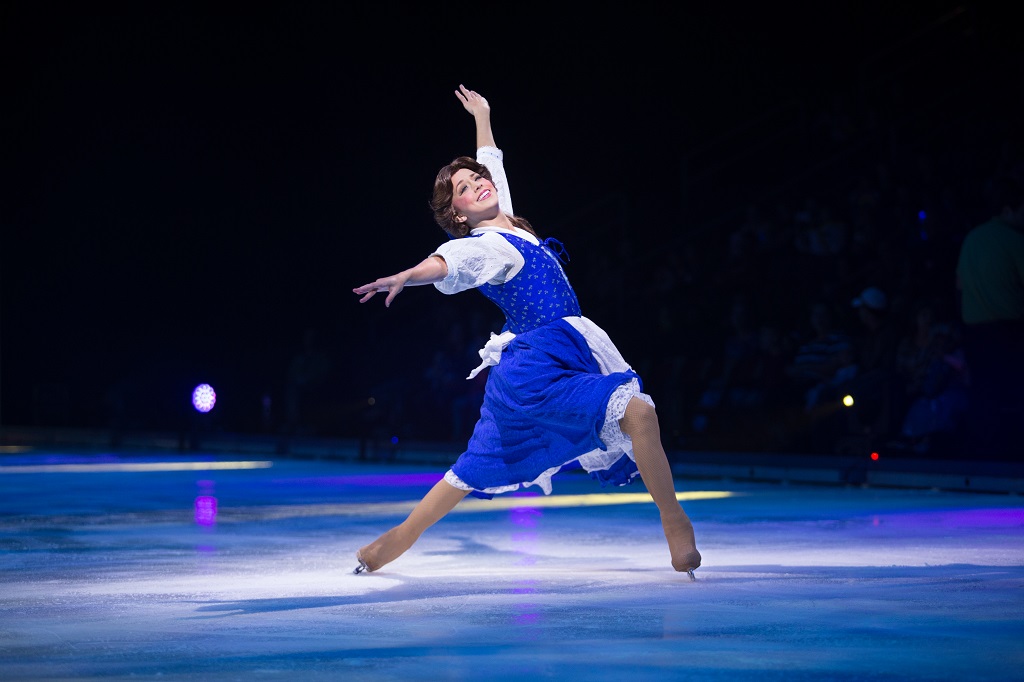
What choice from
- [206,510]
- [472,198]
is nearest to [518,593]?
[472,198]

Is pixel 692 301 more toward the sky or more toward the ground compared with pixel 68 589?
more toward the sky

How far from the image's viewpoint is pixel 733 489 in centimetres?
1132

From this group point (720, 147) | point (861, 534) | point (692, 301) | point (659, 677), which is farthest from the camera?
point (720, 147)

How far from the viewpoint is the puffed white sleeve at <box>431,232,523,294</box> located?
17.8 ft

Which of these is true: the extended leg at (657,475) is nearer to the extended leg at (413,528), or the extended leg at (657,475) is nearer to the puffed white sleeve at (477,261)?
the puffed white sleeve at (477,261)

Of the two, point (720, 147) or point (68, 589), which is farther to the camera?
point (720, 147)

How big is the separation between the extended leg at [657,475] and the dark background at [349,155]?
11.7 m

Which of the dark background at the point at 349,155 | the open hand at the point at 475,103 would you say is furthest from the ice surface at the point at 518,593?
the dark background at the point at 349,155

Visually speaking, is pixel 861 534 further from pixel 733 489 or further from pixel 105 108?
pixel 105 108

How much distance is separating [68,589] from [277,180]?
16.1 metres

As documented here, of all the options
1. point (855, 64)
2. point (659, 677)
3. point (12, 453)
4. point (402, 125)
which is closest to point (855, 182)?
point (855, 64)

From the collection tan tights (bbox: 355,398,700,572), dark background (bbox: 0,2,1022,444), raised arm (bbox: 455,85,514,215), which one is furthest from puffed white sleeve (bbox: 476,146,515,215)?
dark background (bbox: 0,2,1022,444)

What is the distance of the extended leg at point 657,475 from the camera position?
18.1 ft

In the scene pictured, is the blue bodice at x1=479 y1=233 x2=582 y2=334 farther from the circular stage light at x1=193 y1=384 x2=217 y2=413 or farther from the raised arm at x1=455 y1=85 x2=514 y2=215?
the circular stage light at x1=193 y1=384 x2=217 y2=413
